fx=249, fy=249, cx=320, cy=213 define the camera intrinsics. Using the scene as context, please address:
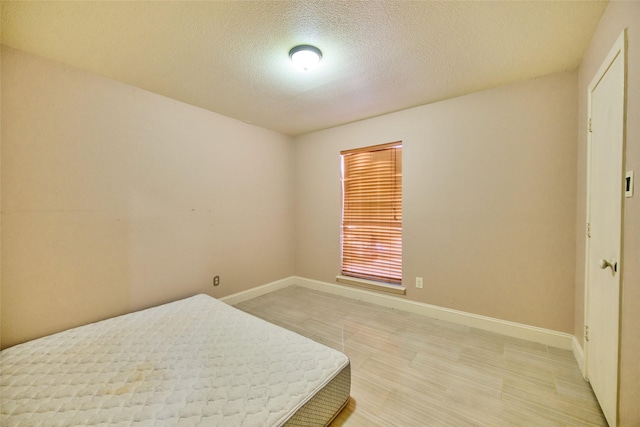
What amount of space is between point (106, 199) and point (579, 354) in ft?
13.8

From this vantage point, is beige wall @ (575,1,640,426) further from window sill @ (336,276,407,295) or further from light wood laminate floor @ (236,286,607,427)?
window sill @ (336,276,407,295)

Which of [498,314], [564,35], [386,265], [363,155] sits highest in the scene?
[564,35]

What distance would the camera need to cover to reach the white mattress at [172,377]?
4.03 ft

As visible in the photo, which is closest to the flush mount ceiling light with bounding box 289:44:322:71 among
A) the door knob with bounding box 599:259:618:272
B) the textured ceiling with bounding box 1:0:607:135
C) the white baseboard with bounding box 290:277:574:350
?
the textured ceiling with bounding box 1:0:607:135

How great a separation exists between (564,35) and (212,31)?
7.95 feet

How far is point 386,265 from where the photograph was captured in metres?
3.29

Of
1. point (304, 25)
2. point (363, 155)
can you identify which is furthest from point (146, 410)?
point (363, 155)

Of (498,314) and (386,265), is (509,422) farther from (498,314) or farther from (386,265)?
(386,265)

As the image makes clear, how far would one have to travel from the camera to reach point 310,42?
181 centimetres

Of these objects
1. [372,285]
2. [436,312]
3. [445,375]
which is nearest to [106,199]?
[372,285]

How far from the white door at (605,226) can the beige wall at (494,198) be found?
436 mm

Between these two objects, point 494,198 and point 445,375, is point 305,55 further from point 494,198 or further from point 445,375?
point 445,375

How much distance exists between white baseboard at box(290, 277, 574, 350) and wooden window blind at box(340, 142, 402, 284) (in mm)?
242

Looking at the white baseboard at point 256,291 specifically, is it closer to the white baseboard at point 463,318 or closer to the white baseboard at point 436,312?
the white baseboard at point 436,312
